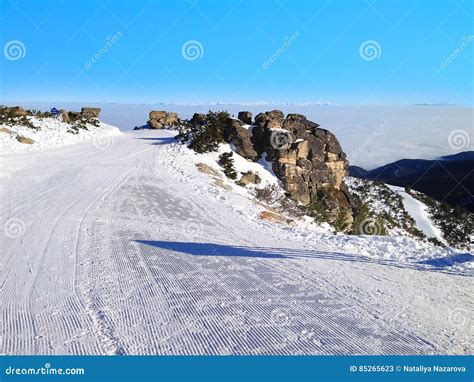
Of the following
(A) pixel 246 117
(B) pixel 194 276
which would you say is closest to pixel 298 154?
(A) pixel 246 117

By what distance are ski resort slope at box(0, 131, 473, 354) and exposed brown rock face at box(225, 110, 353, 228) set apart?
41.5 ft

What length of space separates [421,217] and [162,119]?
3654 centimetres

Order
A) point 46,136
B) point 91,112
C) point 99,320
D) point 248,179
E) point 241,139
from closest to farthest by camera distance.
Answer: point 99,320 < point 248,179 < point 241,139 < point 46,136 < point 91,112

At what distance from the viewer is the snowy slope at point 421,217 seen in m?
50.4

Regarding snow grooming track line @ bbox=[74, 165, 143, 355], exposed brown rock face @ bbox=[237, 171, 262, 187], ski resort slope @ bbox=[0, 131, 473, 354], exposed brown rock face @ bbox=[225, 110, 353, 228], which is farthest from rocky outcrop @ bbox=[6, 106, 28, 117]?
snow grooming track line @ bbox=[74, 165, 143, 355]

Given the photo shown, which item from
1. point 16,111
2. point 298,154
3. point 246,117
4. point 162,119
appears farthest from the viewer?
point 162,119

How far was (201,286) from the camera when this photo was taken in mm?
6070

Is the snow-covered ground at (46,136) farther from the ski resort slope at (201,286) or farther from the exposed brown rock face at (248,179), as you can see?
the ski resort slope at (201,286)

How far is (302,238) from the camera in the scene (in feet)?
33.0

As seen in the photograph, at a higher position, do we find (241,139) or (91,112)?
(91,112)

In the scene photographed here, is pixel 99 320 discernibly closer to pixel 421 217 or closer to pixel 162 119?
pixel 162 119

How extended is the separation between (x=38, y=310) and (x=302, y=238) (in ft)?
20.7
